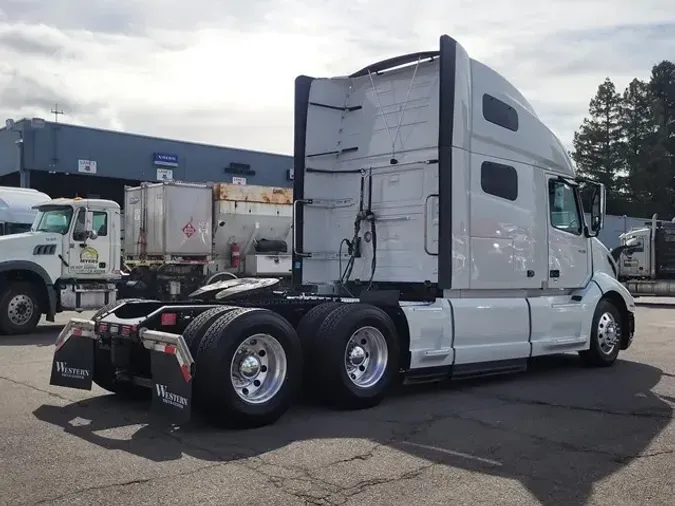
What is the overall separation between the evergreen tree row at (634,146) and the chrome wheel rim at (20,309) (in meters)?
58.1

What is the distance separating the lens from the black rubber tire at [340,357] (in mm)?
7152

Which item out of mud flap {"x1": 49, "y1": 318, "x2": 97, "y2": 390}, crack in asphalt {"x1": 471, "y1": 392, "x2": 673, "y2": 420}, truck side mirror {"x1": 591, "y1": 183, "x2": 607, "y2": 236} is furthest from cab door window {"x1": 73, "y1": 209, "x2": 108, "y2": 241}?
truck side mirror {"x1": 591, "y1": 183, "x2": 607, "y2": 236}

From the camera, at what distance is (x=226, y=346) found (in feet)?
20.7

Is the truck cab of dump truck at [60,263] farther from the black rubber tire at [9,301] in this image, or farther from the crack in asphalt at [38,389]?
the crack in asphalt at [38,389]

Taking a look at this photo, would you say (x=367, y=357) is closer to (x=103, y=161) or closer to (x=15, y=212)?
(x=15, y=212)

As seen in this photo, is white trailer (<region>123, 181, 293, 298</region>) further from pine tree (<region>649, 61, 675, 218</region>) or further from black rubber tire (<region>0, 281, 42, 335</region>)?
pine tree (<region>649, 61, 675, 218</region>)

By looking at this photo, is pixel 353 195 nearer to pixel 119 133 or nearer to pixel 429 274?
pixel 429 274

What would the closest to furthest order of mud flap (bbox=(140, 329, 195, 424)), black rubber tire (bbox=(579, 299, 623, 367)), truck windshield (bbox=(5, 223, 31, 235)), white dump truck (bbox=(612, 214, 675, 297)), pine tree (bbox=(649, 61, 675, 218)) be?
mud flap (bbox=(140, 329, 195, 424)) < black rubber tire (bbox=(579, 299, 623, 367)) < truck windshield (bbox=(5, 223, 31, 235)) < white dump truck (bbox=(612, 214, 675, 297)) < pine tree (bbox=(649, 61, 675, 218))

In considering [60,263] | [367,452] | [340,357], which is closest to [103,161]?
[60,263]

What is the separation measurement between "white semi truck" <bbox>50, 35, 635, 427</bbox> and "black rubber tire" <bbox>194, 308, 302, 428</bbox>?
0.05 ft

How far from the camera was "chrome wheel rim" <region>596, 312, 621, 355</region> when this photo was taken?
10.6 m

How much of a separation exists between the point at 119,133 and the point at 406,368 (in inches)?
1017

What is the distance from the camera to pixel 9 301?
1403 centimetres

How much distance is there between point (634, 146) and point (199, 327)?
6799cm
